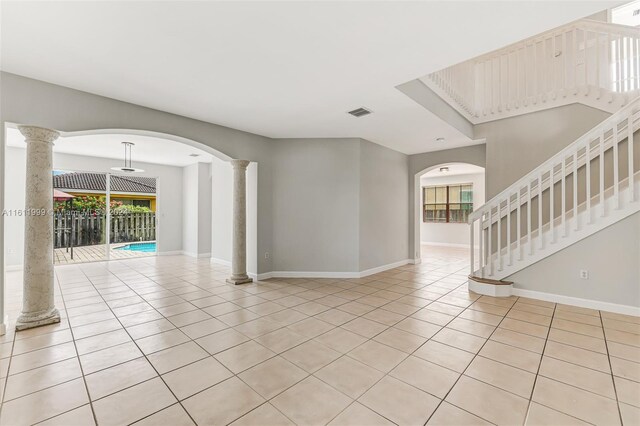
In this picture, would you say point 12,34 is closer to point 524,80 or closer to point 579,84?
point 524,80

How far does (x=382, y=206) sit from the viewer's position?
6055mm

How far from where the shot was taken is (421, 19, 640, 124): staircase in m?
4.24

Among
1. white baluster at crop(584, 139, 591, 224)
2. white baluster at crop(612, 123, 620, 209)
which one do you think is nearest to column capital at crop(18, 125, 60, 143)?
white baluster at crop(584, 139, 591, 224)

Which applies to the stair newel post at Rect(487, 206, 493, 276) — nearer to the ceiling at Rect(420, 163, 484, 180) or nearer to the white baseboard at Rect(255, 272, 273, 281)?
the white baseboard at Rect(255, 272, 273, 281)

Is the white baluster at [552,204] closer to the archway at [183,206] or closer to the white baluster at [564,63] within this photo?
the white baluster at [564,63]

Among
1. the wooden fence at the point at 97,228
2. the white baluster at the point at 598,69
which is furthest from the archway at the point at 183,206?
the white baluster at the point at 598,69

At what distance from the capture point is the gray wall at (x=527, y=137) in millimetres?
4418

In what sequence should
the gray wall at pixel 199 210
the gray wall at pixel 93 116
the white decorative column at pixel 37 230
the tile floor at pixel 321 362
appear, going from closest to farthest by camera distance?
the tile floor at pixel 321 362 < the gray wall at pixel 93 116 < the white decorative column at pixel 37 230 < the gray wall at pixel 199 210

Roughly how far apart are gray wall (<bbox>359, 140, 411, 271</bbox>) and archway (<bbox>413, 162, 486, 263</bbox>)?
3363 millimetres

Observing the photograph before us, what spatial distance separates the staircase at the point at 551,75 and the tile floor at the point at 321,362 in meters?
3.29

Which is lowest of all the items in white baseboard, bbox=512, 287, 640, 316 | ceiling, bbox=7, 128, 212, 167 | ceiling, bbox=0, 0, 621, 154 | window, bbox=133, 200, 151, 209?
white baseboard, bbox=512, 287, 640, 316

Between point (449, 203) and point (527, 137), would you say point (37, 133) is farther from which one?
point (449, 203)

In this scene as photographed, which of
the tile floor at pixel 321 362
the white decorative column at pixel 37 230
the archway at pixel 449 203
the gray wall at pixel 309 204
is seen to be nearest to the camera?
the tile floor at pixel 321 362

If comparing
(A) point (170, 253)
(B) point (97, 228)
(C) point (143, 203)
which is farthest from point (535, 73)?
(C) point (143, 203)
